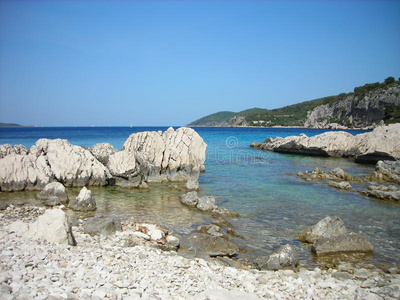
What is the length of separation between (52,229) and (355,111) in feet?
477

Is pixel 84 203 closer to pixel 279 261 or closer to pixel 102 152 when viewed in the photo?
pixel 102 152

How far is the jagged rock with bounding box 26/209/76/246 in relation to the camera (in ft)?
31.0

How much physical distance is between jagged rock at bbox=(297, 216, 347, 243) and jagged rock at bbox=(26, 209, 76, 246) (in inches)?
364

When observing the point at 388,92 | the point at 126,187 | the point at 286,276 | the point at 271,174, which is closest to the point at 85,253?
the point at 286,276

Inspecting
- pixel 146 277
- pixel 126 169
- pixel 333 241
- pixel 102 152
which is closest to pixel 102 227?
pixel 146 277

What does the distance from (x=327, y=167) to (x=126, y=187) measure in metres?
25.5

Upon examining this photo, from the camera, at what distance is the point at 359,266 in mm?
10406

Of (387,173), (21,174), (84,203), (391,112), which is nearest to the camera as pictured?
(84,203)

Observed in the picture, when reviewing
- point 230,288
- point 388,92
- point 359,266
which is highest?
point 388,92

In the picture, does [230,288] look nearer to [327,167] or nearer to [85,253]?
[85,253]

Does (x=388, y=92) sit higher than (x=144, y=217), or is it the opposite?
(x=388, y=92)

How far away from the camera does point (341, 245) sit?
11.7m

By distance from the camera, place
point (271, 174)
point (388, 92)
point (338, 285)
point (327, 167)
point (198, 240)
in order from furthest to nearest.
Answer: point (388, 92), point (327, 167), point (271, 174), point (198, 240), point (338, 285)

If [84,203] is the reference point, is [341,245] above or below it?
Result: below
